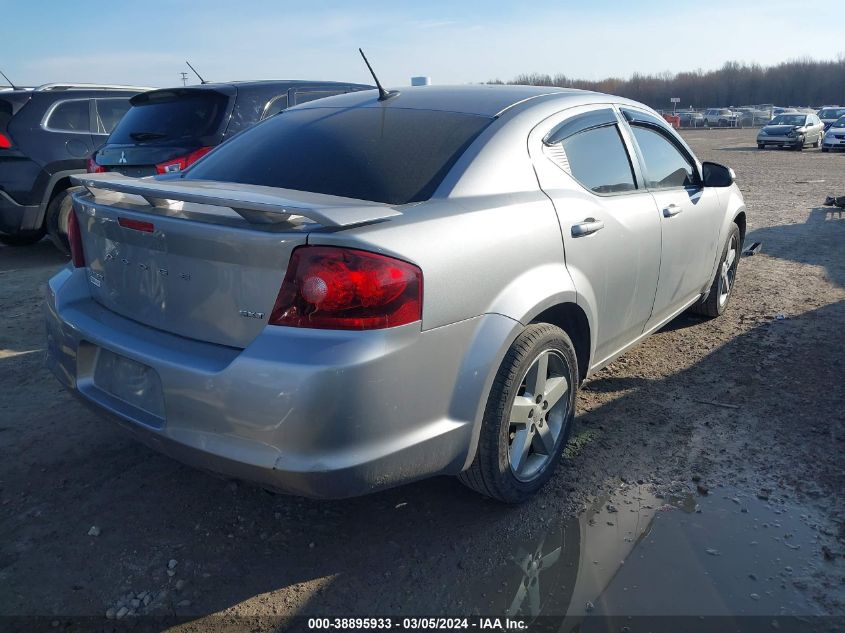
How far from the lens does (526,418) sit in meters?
2.83

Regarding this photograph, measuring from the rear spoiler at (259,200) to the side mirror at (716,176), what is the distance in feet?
9.08

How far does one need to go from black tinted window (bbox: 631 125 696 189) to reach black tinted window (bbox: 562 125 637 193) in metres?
0.27

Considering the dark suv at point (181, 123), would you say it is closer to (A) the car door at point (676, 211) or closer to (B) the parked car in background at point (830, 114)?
(A) the car door at point (676, 211)

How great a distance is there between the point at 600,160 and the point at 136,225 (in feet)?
7.12

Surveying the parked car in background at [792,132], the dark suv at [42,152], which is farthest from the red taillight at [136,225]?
the parked car in background at [792,132]

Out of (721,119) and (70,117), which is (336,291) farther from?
(721,119)

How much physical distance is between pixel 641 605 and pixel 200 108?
5.57m

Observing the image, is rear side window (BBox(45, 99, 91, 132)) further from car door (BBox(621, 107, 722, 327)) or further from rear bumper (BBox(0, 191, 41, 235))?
car door (BBox(621, 107, 722, 327))

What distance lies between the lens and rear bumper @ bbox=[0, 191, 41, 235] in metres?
7.24

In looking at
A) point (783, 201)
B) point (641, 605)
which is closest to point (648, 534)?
point (641, 605)

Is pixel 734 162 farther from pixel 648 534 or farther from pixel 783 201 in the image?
pixel 648 534

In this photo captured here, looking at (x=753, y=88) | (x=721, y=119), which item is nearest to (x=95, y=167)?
(x=721, y=119)

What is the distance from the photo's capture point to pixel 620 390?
4.05 meters

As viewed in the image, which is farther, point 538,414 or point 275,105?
point 275,105
